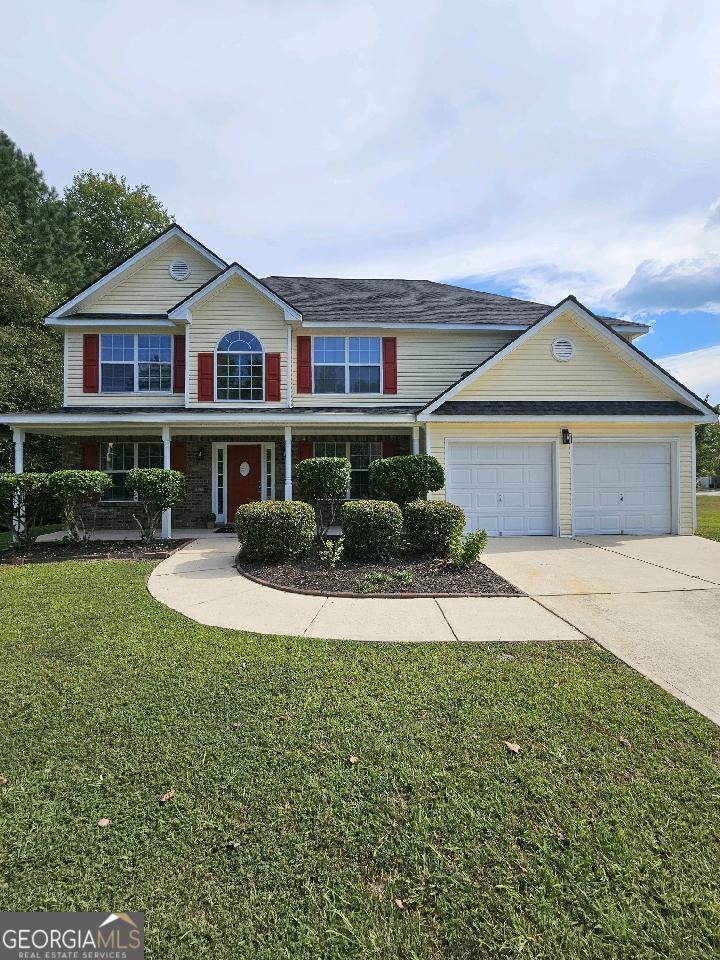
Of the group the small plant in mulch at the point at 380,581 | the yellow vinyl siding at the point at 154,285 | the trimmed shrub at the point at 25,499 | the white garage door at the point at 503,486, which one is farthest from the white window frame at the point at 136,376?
the small plant in mulch at the point at 380,581

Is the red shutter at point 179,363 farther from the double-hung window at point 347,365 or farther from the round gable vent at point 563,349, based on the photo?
the round gable vent at point 563,349

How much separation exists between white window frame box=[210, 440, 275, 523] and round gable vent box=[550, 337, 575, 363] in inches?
327

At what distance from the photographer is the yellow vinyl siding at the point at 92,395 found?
13.4 metres

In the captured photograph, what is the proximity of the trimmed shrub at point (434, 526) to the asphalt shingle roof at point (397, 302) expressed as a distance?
717cm

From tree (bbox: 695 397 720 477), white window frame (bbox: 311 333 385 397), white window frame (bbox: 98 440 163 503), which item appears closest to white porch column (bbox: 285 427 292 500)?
white window frame (bbox: 311 333 385 397)

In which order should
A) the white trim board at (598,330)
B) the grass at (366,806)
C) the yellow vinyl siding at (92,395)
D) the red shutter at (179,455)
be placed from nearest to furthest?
the grass at (366,806), the white trim board at (598,330), the yellow vinyl siding at (92,395), the red shutter at (179,455)

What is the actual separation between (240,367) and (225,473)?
321cm

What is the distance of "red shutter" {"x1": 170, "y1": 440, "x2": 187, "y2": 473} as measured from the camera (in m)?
13.9

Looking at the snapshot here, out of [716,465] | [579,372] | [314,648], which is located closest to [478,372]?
[579,372]

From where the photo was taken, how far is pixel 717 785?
2643mm

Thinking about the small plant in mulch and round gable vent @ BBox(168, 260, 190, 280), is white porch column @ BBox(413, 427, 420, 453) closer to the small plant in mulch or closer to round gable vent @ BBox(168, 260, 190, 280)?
the small plant in mulch

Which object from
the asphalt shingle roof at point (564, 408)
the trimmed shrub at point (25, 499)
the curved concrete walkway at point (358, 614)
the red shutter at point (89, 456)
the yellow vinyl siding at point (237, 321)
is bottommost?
the curved concrete walkway at point (358, 614)

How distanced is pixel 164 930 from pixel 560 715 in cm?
269

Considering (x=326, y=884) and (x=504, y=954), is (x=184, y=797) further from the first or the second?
(x=504, y=954)
